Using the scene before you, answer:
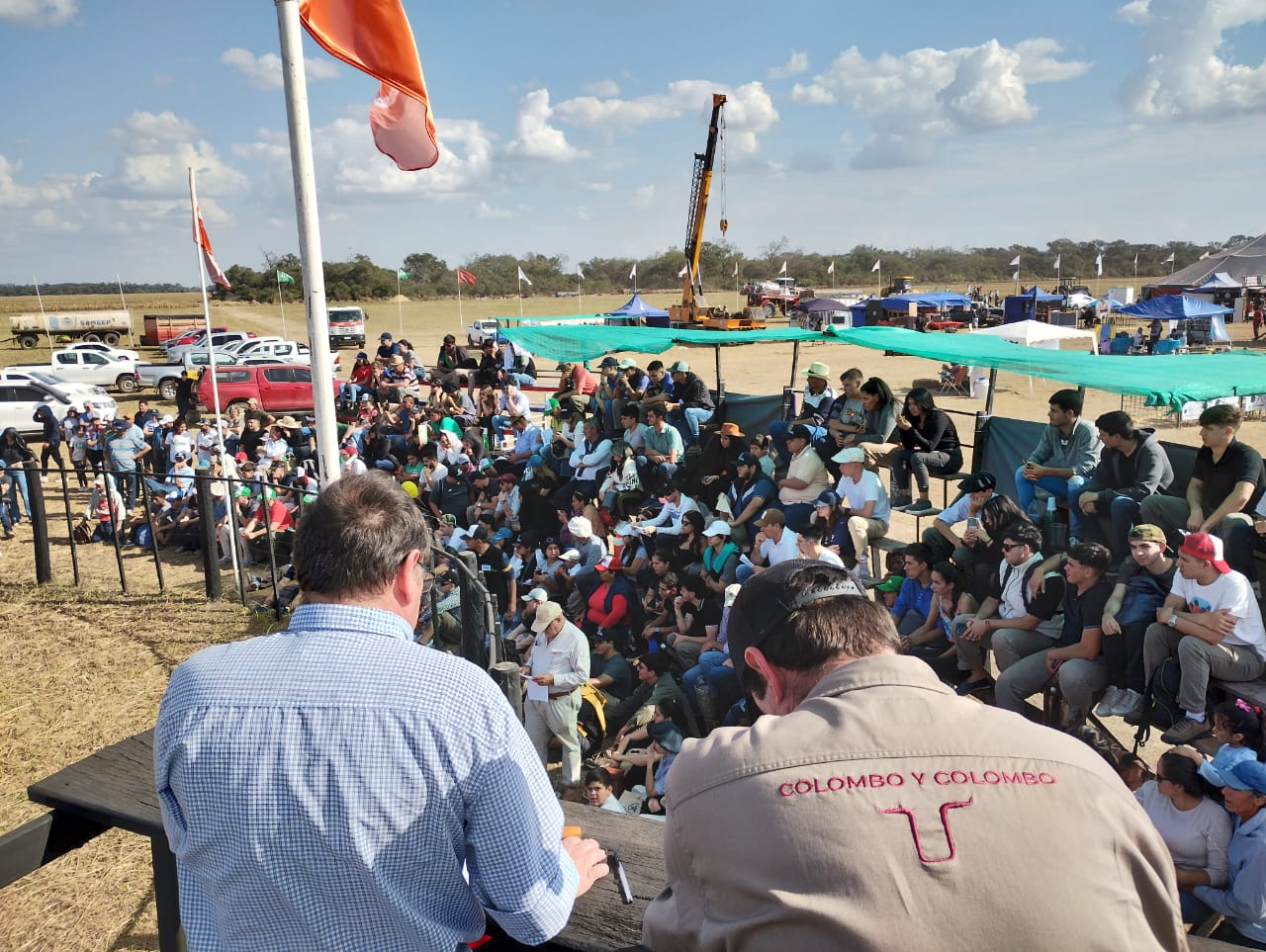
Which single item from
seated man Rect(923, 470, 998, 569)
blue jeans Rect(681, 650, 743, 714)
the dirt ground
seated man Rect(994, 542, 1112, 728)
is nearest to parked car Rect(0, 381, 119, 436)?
the dirt ground

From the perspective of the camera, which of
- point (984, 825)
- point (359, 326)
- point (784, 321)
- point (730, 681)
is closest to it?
point (984, 825)

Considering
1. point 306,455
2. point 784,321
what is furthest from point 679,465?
point 784,321

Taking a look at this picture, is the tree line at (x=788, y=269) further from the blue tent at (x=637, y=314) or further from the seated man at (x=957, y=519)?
the seated man at (x=957, y=519)

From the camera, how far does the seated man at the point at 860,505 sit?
309 inches

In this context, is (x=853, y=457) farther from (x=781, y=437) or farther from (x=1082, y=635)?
(x=1082, y=635)

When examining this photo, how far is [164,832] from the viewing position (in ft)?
6.61

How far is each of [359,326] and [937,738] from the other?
138 ft

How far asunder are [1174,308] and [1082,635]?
27.0 meters

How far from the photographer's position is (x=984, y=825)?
1139 mm

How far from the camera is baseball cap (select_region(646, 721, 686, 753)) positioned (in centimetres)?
612

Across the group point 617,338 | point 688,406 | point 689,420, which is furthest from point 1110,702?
point 617,338

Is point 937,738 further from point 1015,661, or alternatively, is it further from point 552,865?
point 1015,661

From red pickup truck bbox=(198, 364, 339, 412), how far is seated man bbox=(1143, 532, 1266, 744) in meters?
22.6

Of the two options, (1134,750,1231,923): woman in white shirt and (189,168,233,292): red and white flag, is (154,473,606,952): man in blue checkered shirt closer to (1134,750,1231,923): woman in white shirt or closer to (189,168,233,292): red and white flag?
(1134,750,1231,923): woman in white shirt
